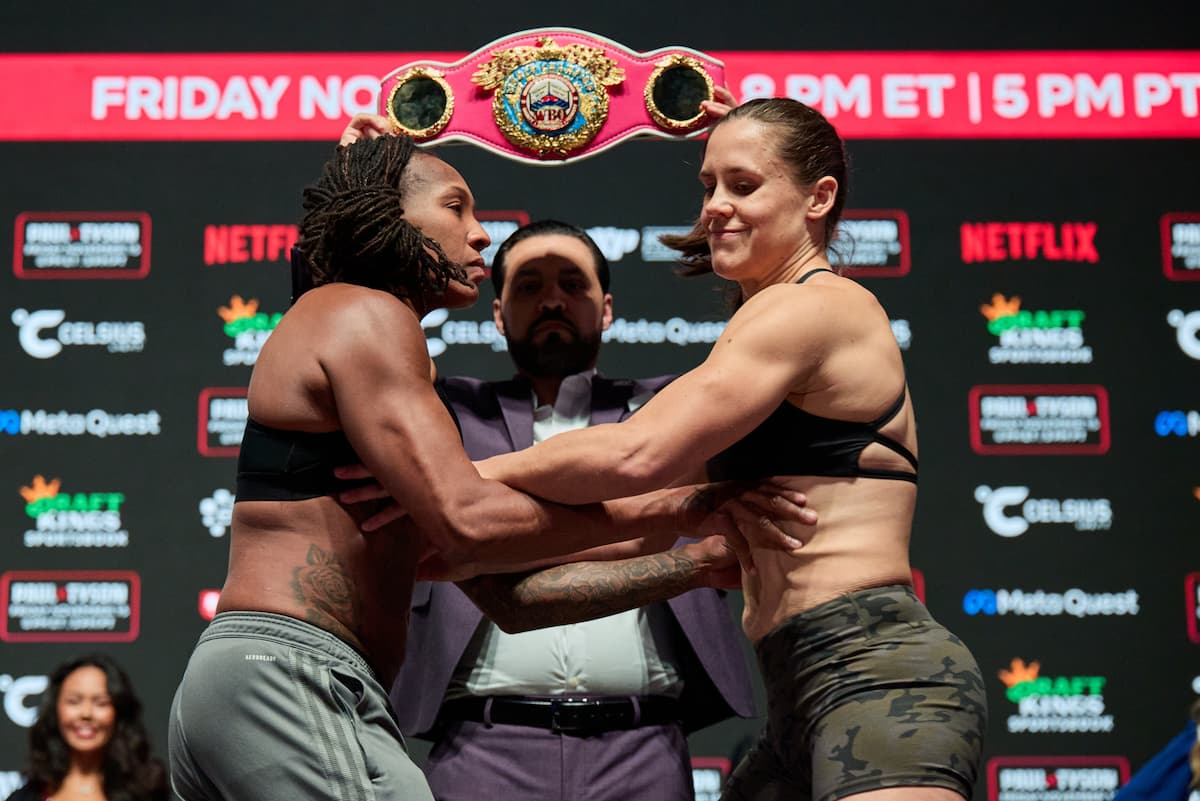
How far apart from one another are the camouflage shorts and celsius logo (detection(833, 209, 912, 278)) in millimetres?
2292

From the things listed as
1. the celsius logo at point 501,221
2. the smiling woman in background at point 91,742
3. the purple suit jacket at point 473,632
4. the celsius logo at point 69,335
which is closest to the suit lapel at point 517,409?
the purple suit jacket at point 473,632

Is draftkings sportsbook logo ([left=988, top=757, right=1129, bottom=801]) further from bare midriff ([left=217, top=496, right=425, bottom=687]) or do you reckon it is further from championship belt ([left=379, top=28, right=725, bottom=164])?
bare midriff ([left=217, top=496, right=425, bottom=687])

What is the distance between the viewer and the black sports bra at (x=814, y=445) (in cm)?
213

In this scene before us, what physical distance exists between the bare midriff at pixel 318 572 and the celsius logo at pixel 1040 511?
8.37 feet

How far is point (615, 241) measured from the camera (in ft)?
14.0

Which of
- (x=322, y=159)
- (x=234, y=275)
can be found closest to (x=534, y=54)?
(x=322, y=159)

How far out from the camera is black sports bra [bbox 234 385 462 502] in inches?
79.8

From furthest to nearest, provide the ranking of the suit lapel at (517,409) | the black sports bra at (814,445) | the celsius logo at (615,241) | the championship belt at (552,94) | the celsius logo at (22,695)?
the celsius logo at (615,241), the celsius logo at (22,695), the championship belt at (552,94), the suit lapel at (517,409), the black sports bra at (814,445)

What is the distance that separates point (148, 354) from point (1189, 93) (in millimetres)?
3485

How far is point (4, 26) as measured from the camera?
4.43 metres

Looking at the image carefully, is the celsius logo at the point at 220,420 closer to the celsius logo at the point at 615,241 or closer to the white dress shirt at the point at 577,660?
the celsius logo at the point at 615,241

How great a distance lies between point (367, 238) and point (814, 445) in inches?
32.0

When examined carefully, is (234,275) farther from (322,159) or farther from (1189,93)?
(1189,93)

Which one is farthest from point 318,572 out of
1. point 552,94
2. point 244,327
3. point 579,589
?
point 244,327
